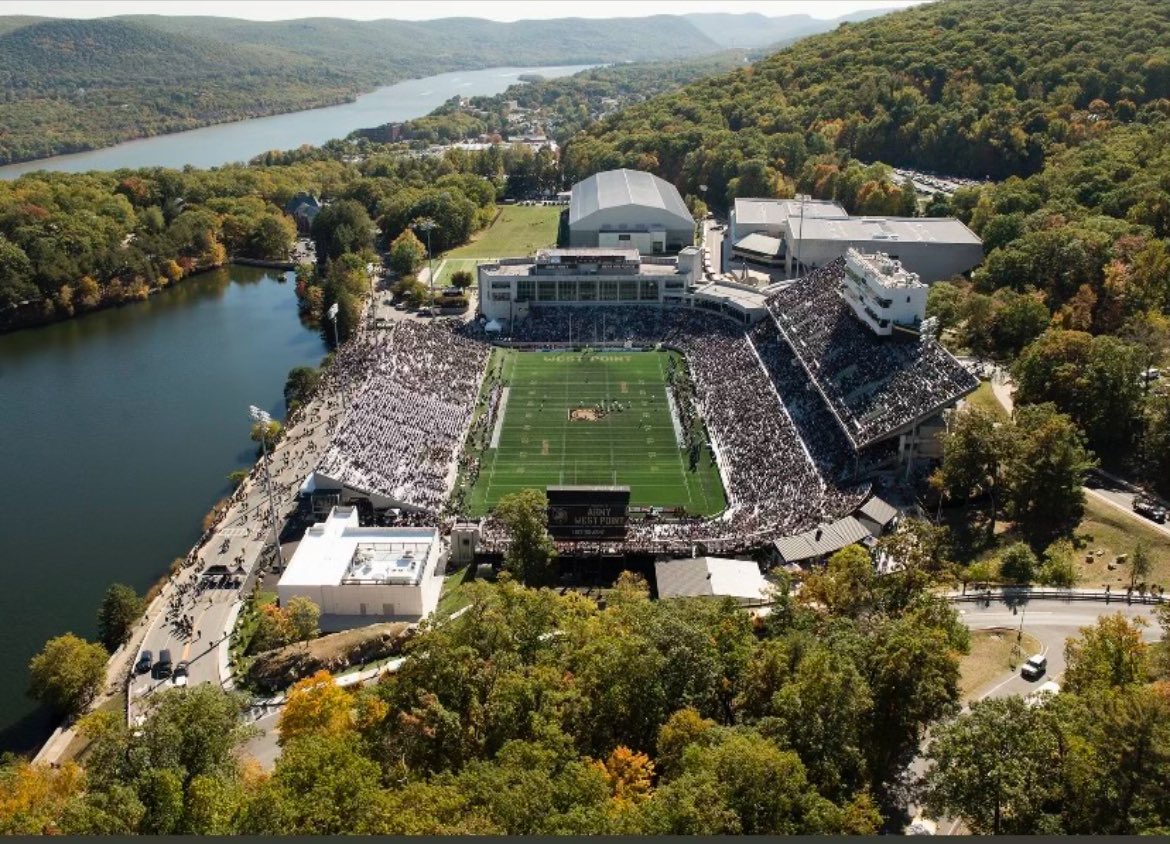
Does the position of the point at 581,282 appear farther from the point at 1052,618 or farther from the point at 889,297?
the point at 1052,618

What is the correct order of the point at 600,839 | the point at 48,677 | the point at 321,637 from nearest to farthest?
the point at 600,839 → the point at 48,677 → the point at 321,637

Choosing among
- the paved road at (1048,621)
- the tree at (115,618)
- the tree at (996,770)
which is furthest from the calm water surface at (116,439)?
the paved road at (1048,621)

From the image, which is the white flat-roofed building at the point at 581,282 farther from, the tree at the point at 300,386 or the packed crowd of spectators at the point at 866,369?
the tree at the point at 300,386

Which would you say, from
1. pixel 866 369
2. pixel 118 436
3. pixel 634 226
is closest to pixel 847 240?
pixel 634 226

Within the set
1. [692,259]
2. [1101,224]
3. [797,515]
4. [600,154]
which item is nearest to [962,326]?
[1101,224]

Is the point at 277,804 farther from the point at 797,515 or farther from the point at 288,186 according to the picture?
the point at 288,186

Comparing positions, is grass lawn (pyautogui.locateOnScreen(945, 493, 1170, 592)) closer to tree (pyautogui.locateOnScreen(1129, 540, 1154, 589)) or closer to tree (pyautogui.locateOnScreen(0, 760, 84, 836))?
tree (pyautogui.locateOnScreen(1129, 540, 1154, 589))
